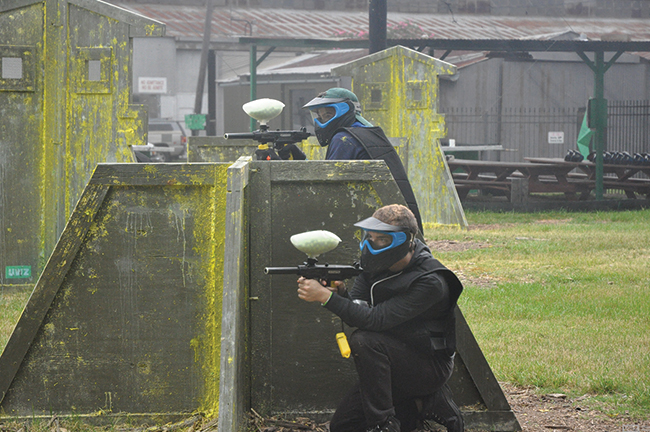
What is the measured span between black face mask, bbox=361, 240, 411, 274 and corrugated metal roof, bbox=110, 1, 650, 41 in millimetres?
29359

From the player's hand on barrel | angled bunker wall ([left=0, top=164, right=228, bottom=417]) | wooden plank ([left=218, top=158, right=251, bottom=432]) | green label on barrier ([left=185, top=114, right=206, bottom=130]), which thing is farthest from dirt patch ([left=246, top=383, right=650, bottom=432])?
green label on barrier ([left=185, top=114, right=206, bottom=130])

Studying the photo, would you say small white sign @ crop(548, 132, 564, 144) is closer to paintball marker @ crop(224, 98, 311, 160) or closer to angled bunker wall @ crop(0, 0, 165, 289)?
angled bunker wall @ crop(0, 0, 165, 289)

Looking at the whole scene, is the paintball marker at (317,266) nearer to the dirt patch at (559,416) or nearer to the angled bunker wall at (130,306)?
the angled bunker wall at (130,306)

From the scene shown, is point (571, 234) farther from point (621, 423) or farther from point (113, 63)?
point (621, 423)

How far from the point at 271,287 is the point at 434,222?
9505 millimetres

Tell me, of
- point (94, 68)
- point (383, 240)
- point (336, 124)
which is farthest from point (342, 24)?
point (383, 240)

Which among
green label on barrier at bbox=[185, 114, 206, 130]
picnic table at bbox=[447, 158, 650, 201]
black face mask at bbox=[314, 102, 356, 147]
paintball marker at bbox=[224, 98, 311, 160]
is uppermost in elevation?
green label on barrier at bbox=[185, 114, 206, 130]

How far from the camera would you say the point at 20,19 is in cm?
834

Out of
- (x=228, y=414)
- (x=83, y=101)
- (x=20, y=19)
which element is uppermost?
(x=20, y=19)

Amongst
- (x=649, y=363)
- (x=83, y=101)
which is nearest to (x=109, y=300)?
(x=649, y=363)

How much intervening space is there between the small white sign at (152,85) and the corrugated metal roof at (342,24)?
1901mm

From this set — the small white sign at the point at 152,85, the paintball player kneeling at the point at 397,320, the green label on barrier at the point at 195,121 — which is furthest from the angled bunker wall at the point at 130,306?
the small white sign at the point at 152,85

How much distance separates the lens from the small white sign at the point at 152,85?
1272 inches

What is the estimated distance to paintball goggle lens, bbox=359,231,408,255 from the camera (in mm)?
3900
